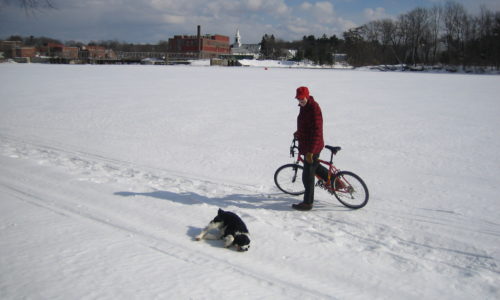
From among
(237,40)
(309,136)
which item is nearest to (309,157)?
(309,136)

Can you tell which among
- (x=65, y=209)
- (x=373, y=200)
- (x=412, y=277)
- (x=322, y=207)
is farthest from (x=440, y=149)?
(x=65, y=209)

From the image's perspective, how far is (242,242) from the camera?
4.15 meters

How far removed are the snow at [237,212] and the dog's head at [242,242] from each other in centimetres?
11

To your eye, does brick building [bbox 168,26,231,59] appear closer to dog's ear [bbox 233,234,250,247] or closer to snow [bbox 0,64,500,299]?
snow [bbox 0,64,500,299]

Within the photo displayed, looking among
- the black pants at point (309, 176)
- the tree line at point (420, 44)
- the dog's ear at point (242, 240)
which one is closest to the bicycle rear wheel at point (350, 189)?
the black pants at point (309, 176)

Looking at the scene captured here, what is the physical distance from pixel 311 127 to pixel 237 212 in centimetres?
170

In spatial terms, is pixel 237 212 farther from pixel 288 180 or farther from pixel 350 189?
pixel 350 189

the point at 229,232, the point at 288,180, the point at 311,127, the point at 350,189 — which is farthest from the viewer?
the point at 288,180

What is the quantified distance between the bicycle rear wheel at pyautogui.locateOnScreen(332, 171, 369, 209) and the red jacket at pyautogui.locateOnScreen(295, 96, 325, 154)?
631mm

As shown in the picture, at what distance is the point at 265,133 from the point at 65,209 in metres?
6.79

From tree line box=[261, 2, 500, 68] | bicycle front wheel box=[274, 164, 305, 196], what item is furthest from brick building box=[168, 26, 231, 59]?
bicycle front wheel box=[274, 164, 305, 196]

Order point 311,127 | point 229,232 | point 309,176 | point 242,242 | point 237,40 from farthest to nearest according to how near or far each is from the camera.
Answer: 1. point 237,40
2. point 309,176
3. point 311,127
4. point 229,232
5. point 242,242

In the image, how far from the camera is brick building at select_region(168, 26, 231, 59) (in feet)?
381

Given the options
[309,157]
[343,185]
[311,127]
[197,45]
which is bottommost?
[343,185]
